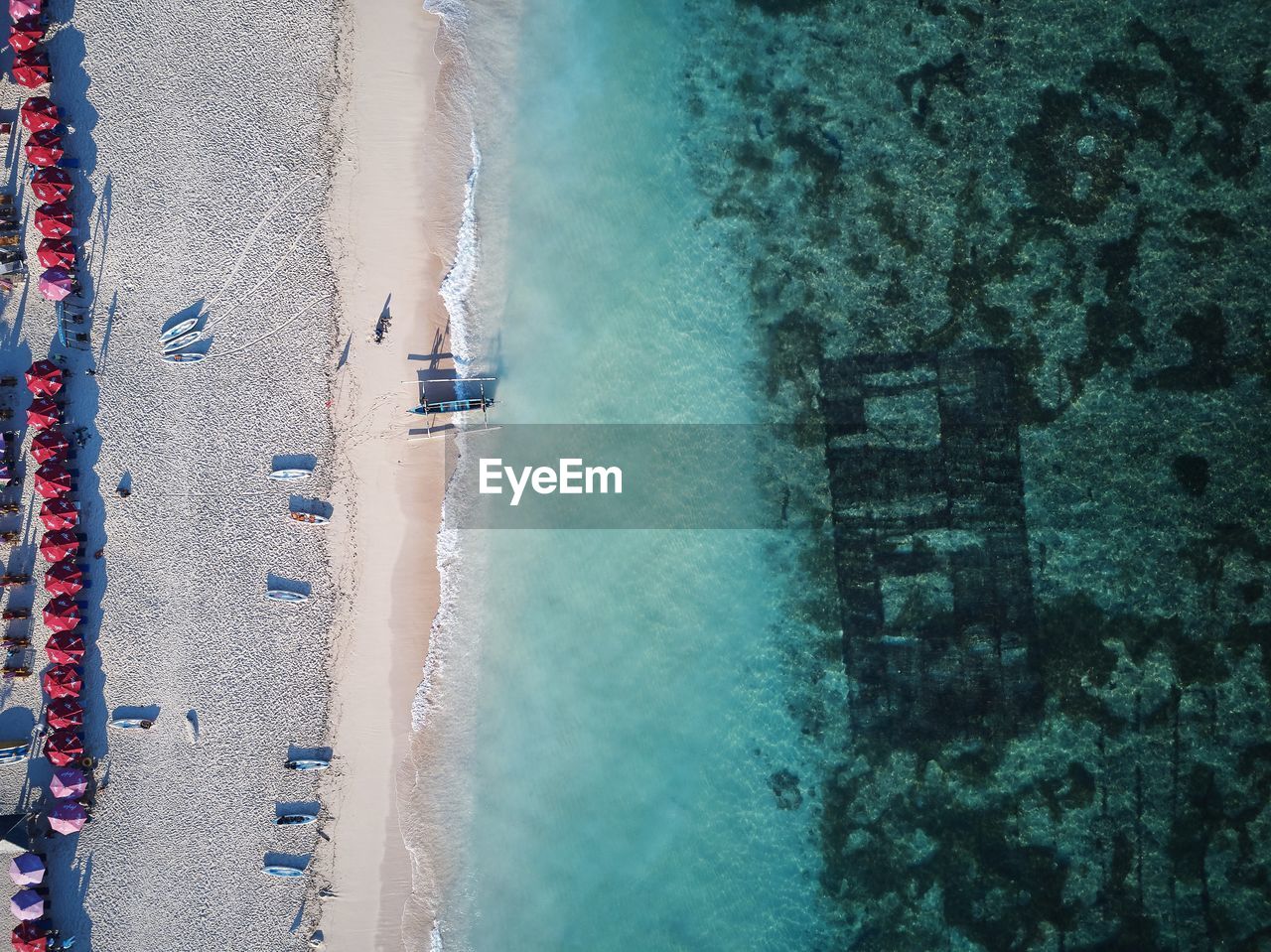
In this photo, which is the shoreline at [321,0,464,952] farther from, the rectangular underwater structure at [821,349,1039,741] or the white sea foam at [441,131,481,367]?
the rectangular underwater structure at [821,349,1039,741]

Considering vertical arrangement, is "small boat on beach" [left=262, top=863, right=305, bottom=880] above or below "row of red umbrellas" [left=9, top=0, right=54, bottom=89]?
below

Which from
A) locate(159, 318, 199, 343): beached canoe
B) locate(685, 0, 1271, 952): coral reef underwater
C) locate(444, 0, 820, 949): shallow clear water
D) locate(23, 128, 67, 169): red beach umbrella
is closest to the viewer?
locate(685, 0, 1271, 952): coral reef underwater

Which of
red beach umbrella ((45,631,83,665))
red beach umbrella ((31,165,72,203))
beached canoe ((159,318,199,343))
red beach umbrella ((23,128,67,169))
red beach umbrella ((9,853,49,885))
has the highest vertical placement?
red beach umbrella ((23,128,67,169))

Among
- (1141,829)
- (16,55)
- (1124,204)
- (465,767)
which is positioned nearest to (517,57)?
(16,55)

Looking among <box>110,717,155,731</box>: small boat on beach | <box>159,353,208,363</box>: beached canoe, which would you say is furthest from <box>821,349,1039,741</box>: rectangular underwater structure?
<box>110,717,155,731</box>: small boat on beach

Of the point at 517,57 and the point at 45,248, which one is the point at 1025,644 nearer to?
the point at 517,57

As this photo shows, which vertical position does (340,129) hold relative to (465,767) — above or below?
above
